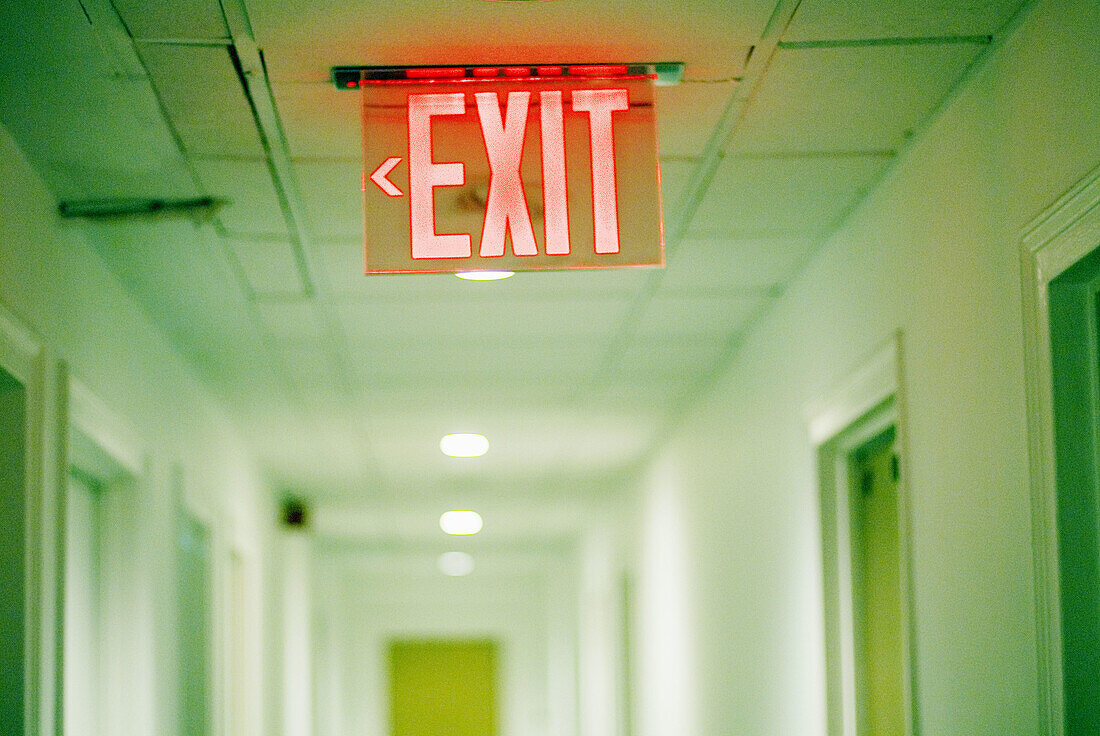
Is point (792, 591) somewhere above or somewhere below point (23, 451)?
below

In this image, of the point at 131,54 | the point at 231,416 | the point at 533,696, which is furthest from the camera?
the point at 533,696

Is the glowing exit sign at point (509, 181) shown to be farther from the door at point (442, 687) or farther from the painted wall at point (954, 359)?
the door at point (442, 687)

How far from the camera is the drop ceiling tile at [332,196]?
130 inches

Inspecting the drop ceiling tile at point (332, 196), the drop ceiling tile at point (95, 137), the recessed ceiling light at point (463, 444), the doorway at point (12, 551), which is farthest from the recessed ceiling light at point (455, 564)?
the doorway at point (12, 551)

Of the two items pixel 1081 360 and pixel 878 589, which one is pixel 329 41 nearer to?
pixel 1081 360

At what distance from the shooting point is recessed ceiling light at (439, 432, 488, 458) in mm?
7039

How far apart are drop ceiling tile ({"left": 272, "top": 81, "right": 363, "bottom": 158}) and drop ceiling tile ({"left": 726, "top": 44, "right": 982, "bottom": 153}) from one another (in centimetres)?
90

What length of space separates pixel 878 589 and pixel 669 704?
10.7 feet

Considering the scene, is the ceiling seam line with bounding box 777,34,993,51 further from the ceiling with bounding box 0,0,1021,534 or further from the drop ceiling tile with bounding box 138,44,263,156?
the drop ceiling tile with bounding box 138,44,263,156

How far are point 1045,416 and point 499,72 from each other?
1.26 meters

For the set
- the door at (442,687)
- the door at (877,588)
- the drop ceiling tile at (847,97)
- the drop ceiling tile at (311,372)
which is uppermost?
the drop ceiling tile at (847,97)

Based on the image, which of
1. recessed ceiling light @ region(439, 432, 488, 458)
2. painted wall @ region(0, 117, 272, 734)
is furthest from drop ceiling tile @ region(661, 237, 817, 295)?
recessed ceiling light @ region(439, 432, 488, 458)

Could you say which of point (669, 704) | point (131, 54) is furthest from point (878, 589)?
point (669, 704)

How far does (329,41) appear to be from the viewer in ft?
8.61
